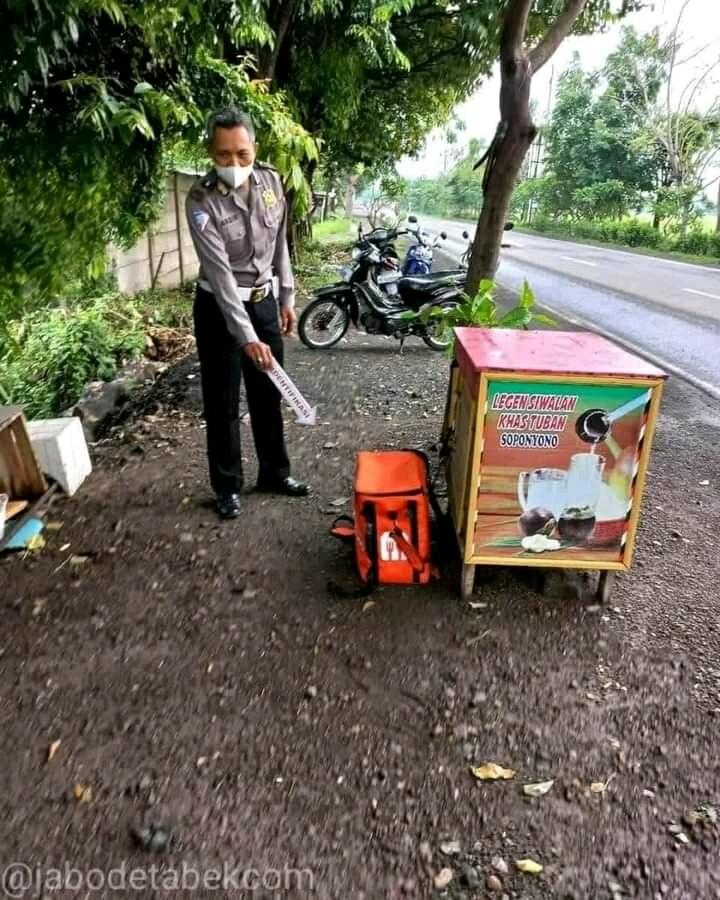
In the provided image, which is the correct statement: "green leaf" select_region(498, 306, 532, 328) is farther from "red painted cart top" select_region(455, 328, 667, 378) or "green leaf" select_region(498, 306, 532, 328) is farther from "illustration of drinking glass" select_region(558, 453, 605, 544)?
"illustration of drinking glass" select_region(558, 453, 605, 544)

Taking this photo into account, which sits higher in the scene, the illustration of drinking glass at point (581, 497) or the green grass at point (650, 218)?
the illustration of drinking glass at point (581, 497)

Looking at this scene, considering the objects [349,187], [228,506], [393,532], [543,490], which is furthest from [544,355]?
[349,187]

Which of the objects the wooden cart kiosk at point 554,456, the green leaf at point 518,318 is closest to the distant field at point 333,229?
the green leaf at point 518,318

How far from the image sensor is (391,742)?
7.14ft

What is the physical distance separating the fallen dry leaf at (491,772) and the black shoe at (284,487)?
2033mm

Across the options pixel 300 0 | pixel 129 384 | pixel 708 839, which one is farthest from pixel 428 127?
pixel 708 839

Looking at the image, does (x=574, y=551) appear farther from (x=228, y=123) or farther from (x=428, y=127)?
(x=428, y=127)

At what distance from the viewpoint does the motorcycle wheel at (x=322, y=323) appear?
23.9 feet

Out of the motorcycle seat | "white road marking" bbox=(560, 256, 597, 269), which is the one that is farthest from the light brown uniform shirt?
"white road marking" bbox=(560, 256, 597, 269)

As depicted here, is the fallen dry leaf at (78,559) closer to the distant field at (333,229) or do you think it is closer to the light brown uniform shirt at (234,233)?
the light brown uniform shirt at (234,233)

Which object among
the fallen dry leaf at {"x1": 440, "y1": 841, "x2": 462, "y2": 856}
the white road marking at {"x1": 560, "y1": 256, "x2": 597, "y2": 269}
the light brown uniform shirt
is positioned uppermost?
the light brown uniform shirt

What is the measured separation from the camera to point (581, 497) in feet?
8.82

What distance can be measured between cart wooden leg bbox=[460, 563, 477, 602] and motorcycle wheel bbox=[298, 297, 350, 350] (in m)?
4.85

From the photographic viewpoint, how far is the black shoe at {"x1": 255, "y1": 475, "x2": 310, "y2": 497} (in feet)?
12.6
